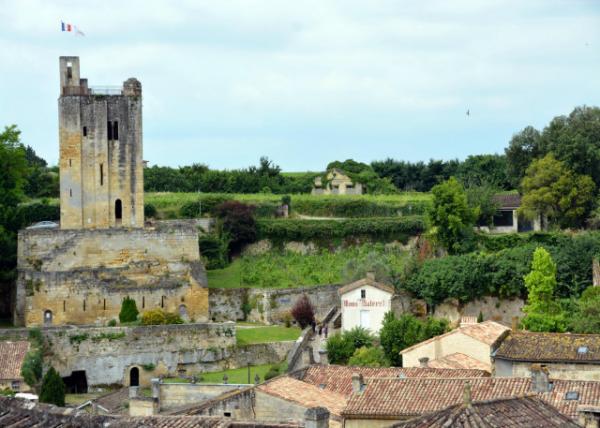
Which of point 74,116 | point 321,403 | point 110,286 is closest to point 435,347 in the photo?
point 321,403

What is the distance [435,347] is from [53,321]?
16985mm

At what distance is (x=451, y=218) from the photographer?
68125 millimetres

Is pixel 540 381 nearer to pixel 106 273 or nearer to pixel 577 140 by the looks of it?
pixel 106 273

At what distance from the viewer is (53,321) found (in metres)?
60.6

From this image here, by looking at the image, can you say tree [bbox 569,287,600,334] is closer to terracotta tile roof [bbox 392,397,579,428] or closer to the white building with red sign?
the white building with red sign

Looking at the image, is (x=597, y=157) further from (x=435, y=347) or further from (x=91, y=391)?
(x=91, y=391)

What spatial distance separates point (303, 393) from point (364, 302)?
19761mm

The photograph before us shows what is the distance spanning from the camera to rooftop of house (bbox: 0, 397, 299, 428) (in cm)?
2659

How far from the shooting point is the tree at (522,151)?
76125mm

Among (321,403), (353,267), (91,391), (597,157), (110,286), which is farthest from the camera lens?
(597,157)

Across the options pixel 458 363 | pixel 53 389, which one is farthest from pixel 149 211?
pixel 458 363

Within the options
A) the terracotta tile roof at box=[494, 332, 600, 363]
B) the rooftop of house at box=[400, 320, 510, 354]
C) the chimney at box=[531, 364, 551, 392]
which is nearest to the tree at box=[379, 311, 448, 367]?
the rooftop of house at box=[400, 320, 510, 354]

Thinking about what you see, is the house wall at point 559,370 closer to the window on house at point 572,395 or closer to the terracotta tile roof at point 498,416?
the window on house at point 572,395

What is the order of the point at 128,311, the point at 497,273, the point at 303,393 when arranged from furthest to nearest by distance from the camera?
the point at 497,273 → the point at 128,311 → the point at 303,393
